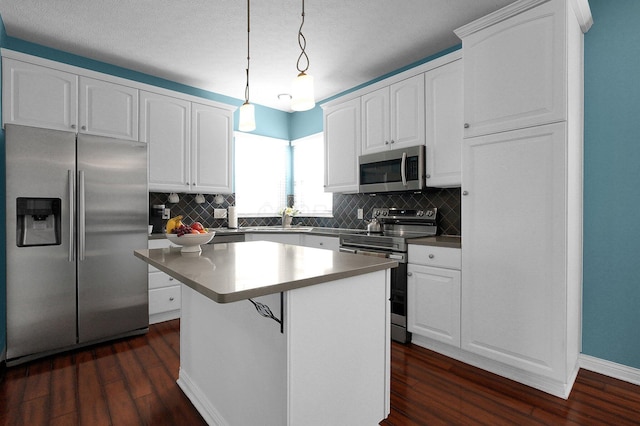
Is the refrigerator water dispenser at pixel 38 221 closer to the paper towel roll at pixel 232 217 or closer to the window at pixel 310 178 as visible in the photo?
the paper towel roll at pixel 232 217

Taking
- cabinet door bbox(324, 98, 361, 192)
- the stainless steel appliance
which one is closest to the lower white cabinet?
the stainless steel appliance

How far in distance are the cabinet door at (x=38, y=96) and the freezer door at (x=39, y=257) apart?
346 mm

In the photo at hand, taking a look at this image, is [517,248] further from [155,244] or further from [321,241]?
[155,244]

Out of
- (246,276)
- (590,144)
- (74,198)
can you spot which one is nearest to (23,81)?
(74,198)

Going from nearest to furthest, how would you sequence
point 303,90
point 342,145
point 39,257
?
point 303,90 → point 39,257 → point 342,145

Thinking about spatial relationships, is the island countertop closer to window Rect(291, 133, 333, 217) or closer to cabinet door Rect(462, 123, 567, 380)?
cabinet door Rect(462, 123, 567, 380)

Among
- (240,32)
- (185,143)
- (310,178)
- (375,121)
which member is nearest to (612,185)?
(375,121)

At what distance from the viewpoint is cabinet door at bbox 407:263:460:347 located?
2.54 m

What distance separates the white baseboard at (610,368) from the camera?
7.16ft

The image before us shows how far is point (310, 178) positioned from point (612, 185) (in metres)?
3.36

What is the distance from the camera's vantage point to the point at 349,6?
2.52 m

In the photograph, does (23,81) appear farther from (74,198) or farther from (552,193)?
(552,193)

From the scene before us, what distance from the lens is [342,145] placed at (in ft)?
12.6

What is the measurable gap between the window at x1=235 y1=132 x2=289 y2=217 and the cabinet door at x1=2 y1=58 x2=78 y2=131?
1.93 metres
